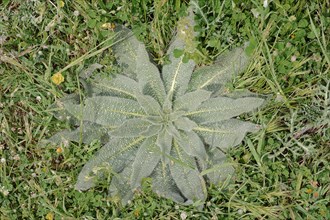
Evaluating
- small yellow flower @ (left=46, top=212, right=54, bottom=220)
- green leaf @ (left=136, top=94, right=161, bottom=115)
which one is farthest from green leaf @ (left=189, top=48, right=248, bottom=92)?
small yellow flower @ (left=46, top=212, right=54, bottom=220)

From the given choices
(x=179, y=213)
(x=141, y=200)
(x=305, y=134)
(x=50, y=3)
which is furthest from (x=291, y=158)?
(x=50, y=3)

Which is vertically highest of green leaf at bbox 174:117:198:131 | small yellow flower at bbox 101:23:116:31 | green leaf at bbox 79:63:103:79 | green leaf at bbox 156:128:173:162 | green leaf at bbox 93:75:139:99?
small yellow flower at bbox 101:23:116:31

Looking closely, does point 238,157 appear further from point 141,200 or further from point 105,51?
point 105,51

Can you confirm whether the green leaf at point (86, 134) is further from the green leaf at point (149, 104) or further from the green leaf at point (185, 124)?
the green leaf at point (185, 124)

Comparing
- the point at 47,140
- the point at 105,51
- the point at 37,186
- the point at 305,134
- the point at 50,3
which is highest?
the point at 50,3

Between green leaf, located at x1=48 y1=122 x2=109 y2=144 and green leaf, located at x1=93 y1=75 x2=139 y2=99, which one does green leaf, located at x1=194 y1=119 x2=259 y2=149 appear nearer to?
green leaf, located at x1=93 y1=75 x2=139 y2=99

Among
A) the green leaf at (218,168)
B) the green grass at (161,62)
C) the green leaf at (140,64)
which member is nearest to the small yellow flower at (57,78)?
the green grass at (161,62)
